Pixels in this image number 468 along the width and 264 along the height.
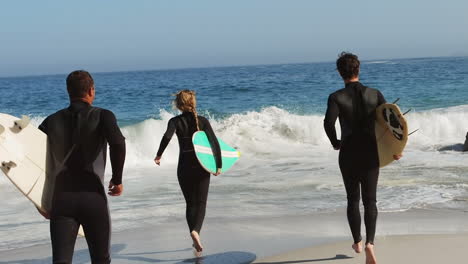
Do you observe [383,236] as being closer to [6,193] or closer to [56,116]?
[56,116]

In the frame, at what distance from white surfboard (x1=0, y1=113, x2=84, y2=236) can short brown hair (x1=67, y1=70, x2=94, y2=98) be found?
0.94ft

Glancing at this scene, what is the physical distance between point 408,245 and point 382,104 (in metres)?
1.35

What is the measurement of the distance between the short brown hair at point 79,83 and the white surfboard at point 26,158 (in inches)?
11.2

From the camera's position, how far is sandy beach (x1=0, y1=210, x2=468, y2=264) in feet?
17.0

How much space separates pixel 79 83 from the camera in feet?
11.6

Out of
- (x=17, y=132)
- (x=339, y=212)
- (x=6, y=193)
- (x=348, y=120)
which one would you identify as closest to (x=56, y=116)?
(x=17, y=132)

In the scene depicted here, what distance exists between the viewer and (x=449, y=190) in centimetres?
813

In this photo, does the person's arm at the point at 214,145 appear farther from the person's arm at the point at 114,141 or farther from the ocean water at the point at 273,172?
the person's arm at the point at 114,141

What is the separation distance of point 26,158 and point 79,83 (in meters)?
0.50

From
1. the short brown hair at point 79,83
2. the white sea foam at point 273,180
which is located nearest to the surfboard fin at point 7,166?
the short brown hair at point 79,83

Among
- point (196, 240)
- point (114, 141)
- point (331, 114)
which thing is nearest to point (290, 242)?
point (196, 240)

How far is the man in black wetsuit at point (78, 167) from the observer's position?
3484 mm

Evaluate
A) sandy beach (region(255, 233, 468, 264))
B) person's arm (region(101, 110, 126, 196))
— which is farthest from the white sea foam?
person's arm (region(101, 110, 126, 196))

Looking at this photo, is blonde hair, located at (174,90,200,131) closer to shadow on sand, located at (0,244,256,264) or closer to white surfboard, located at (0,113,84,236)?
shadow on sand, located at (0,244,256,264)
